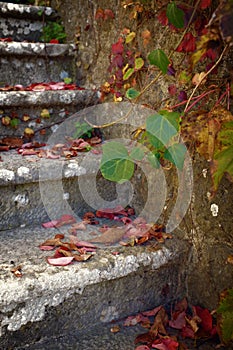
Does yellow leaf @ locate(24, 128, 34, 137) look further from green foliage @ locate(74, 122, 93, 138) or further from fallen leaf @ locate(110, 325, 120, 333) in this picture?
fallen leaf @ locate(110, 325, 120, 333)

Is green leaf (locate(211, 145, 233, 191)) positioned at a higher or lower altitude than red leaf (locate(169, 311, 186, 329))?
higher

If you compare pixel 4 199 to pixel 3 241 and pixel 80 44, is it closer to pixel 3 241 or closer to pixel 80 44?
pixel 3 241

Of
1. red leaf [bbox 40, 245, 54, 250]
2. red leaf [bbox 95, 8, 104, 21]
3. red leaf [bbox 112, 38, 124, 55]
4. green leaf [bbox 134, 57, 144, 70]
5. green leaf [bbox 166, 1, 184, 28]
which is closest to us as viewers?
green leaf [bbox 166, 1, 184, 28]

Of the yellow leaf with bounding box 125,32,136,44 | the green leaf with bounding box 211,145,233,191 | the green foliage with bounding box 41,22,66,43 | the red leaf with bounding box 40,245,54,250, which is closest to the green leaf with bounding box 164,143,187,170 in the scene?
the green leaf with bounding box 211,145,233,191

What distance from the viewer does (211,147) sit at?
92 cm

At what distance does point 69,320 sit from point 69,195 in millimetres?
465

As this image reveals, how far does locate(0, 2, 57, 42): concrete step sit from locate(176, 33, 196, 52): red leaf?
1046 millimetres

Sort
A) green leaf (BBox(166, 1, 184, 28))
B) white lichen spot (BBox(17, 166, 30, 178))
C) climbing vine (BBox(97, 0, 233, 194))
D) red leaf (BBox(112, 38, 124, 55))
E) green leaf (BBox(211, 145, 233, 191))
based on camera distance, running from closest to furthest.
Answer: green leaf (BBox(211, 145, 233, 191)), climbing vine (BBox(97, 0, 233, 194)), green leaf (BBox(166, 1, 184, 28)), white lichen spot (BBox(17, 166, 30, 178)), red leaf (BBox(112, 38, 124, 55))

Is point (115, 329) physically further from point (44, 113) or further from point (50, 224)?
point (44, 113)

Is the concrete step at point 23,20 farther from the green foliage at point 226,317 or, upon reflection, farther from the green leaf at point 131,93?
the green foliage at point 226,317

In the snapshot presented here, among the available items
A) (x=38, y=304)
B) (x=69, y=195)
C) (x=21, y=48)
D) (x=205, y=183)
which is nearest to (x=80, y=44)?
(x=21, y=48)

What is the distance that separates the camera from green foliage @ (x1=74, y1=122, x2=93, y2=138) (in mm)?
1611

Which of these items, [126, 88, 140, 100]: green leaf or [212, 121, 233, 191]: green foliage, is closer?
[212, 121, 233, 191]: green foliage

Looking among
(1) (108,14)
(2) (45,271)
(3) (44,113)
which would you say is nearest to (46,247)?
(2) (45,271)
